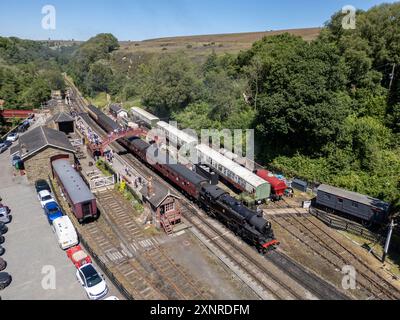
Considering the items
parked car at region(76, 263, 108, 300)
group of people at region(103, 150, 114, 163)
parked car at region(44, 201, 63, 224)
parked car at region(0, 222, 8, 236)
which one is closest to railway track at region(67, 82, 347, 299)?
parked car at region(76, 263, 108, 300)

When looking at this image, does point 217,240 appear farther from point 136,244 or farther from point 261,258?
point 136,244

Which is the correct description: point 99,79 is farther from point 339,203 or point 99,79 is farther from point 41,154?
point 339,203

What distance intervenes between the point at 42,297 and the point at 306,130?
35.5 metres

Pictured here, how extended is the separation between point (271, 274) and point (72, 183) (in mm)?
24802

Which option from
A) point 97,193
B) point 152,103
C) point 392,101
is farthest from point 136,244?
point 152,103

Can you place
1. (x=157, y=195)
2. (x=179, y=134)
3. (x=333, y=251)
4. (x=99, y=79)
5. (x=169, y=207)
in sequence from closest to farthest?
(x=333, y=251) < (x=157, y=195) < (x=169, y=207) < (x=179, y=134) < (x=99, y=79)

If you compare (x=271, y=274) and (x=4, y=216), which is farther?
(x=4, y=216)

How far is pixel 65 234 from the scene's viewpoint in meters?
28.0

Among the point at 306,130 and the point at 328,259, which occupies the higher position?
the point at 306,130

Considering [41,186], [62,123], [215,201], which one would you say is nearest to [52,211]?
[41,186]

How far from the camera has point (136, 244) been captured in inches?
1152

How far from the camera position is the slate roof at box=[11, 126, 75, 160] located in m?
40.8

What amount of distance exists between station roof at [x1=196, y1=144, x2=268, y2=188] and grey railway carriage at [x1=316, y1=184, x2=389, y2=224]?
7.51m

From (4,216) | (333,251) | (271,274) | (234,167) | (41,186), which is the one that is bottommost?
(271,274)
